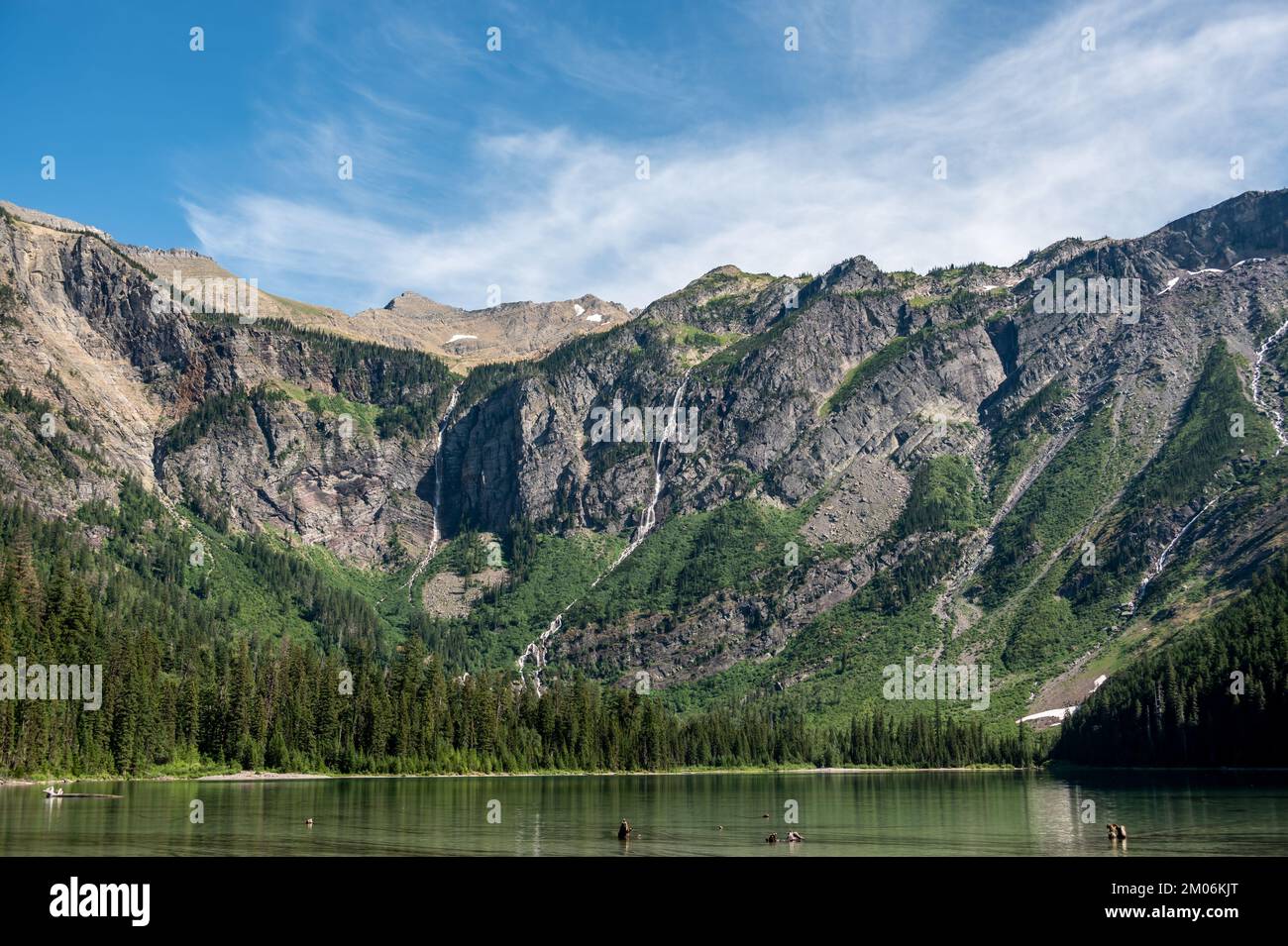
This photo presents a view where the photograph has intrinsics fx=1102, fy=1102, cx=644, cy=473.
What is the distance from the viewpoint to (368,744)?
183000 mm

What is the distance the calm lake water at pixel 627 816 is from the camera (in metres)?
70.6

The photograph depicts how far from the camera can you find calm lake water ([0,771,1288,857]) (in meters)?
70.6

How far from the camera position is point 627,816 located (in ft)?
339
